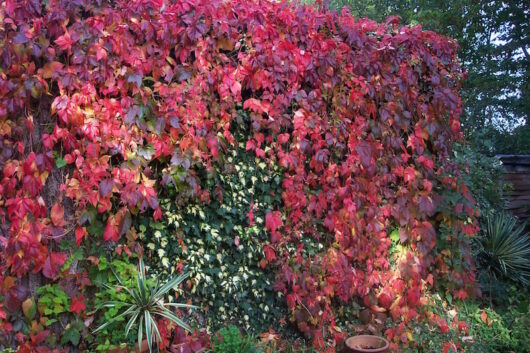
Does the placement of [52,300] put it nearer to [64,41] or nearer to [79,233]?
[79,233]

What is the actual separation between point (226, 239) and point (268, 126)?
91cm

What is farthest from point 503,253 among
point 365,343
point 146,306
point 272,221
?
point 146,306

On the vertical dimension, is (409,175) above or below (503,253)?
above

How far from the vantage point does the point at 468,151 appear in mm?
4770

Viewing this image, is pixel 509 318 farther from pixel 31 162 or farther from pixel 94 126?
pixel 31 162

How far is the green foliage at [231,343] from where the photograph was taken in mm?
2994

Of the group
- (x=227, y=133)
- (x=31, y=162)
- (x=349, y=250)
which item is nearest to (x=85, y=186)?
(x=31, y=162)

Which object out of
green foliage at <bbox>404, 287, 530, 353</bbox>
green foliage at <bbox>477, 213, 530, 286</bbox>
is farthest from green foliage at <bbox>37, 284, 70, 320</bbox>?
green foliage at <bbox>477, 213, 530, 286</bbox>

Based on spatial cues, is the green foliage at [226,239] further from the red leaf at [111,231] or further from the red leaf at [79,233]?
the red leaf at [79,233]

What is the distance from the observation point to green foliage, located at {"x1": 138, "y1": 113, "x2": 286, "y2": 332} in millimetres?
3150

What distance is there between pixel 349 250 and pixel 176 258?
4.67 ft

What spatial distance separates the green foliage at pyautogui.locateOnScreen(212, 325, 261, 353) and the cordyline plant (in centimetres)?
27

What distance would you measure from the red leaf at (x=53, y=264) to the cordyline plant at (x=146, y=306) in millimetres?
320

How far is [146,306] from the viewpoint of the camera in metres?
2.88
